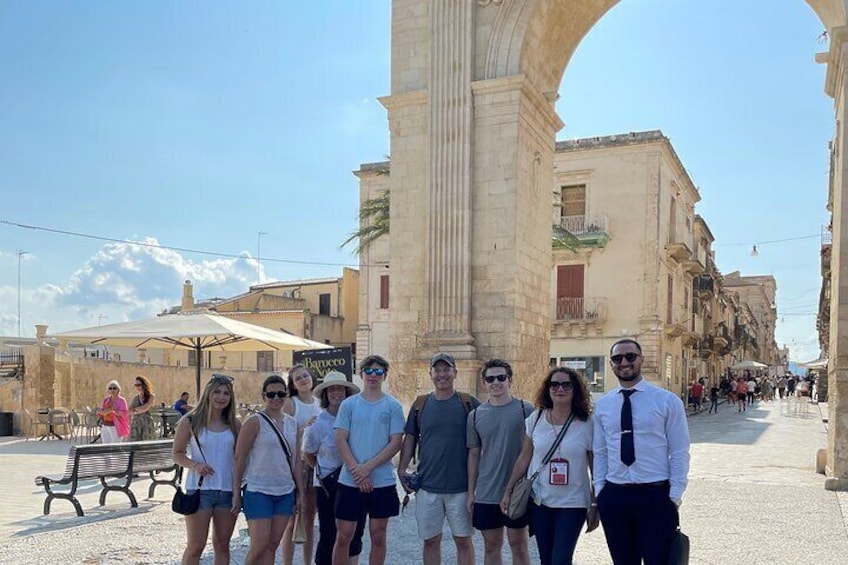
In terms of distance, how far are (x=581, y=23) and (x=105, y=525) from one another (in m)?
9.75

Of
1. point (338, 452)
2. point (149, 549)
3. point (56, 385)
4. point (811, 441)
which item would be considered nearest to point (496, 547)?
point (338, 452)

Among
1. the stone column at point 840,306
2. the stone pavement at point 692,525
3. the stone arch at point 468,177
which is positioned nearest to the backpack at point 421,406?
the stone pavement at point 692,525

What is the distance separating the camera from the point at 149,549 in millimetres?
6895

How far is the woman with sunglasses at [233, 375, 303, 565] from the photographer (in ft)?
16.9

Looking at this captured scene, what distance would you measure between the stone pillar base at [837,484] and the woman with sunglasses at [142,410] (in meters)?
8.97

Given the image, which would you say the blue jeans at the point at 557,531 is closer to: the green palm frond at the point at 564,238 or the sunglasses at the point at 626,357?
the sunglasses at the point at 626,357

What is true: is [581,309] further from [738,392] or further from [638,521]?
[638,521]

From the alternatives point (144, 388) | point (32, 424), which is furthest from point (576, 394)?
point (32, 424)

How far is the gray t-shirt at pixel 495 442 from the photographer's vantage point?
5.10 metres

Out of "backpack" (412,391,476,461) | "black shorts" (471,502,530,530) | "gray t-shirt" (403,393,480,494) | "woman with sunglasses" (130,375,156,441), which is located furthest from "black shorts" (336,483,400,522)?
"woman with sunglasses" (130,375,156,441)

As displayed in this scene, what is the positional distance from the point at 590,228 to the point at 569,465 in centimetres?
2616

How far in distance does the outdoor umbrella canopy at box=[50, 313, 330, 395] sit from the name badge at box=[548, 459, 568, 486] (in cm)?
772

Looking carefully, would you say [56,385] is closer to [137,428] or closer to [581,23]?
[137,428]

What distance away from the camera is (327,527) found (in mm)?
5660
